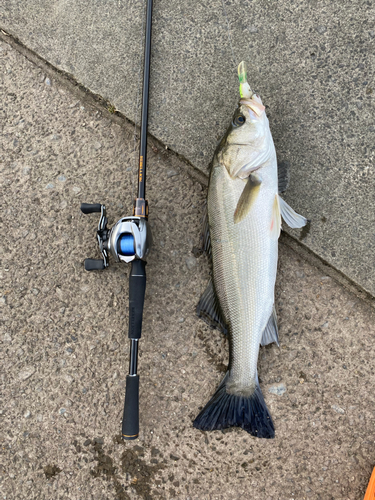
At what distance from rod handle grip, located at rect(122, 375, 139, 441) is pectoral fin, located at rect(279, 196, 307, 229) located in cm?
149

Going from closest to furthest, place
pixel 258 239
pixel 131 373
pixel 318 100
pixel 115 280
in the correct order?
pixel 258 239
pixel 131 373
pixel 318 100
pixel 115 280

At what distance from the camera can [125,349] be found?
8.81 feet

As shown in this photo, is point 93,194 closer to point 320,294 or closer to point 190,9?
point 190,9

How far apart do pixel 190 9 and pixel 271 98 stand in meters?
0.97

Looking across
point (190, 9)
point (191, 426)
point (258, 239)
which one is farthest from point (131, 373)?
point (190, 9)

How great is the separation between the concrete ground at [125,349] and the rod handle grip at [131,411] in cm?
25

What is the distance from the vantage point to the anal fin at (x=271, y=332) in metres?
2.41

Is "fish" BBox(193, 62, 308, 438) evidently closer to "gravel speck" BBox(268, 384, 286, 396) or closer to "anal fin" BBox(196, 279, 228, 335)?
"anal fin" BBox(196, 279, 228, 335)

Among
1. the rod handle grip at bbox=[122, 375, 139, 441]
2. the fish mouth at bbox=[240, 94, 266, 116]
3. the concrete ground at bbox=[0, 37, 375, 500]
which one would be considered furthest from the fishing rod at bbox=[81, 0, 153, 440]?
the fish mouth at bbox=[240, 94, 266, 116]

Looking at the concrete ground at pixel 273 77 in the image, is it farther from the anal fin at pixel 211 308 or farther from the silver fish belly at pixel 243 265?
the anal fin at pixel 211 308

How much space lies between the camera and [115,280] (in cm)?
273

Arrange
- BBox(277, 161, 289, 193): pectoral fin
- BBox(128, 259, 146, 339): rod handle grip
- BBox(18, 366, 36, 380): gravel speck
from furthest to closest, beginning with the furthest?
BBox(18, 366, 36, 380): gravel speck
BBox(277, 161, 289, 193): pectoral fin
BBox(128, 259, 146, 339): rod handle grip

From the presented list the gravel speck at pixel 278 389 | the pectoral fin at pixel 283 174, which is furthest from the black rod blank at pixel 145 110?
the gravel speck at pixel 278 389

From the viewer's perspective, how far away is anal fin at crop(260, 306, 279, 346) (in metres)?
2.41
